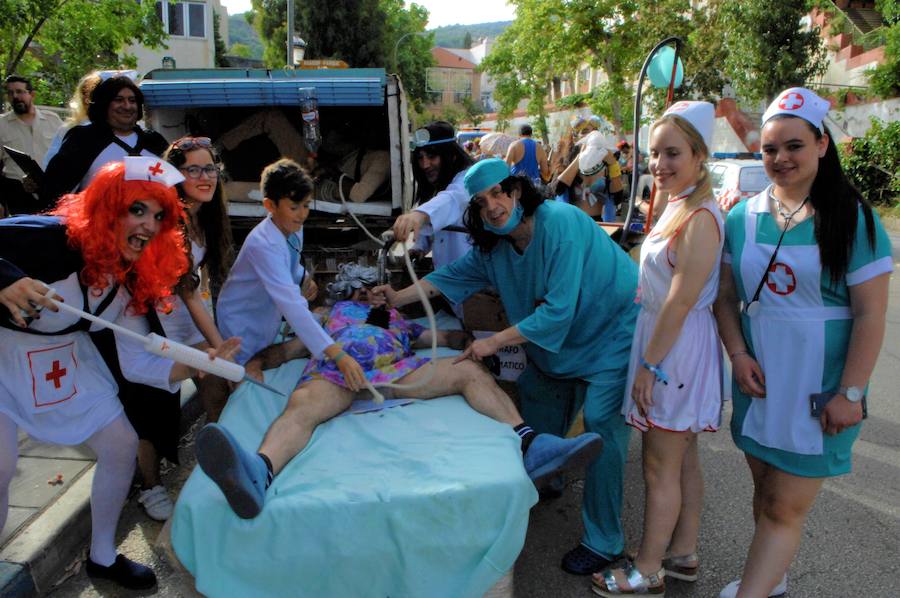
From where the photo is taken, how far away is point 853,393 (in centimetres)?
206

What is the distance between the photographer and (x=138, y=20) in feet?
33.5

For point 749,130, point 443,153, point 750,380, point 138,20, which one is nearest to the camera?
point 750,380

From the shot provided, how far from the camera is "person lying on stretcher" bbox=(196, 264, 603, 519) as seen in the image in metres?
2.09

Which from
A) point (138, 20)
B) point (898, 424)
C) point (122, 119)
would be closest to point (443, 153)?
point (122, 119)

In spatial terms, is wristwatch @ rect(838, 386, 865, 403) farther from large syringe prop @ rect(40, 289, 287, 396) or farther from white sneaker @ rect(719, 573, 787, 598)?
large syringe prop @ rect(40, 289, 287, 396)

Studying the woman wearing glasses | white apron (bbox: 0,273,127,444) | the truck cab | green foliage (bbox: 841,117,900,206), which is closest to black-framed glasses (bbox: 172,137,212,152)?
the woman wearing glasses

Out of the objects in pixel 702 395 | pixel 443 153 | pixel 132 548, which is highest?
pixel 443 153

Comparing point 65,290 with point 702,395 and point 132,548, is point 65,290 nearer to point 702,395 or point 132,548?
point 132,548

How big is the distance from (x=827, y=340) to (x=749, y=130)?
66.7 feet

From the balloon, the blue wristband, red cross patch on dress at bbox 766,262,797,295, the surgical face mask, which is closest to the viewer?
red cross patch on dress at bbox 766,262,797,295

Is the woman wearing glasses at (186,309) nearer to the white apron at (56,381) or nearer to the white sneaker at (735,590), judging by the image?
the white apron at (56,381)

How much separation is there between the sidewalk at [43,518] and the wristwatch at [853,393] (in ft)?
A: 9.70

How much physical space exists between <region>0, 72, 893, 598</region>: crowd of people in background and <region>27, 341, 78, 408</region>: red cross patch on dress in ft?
0.05

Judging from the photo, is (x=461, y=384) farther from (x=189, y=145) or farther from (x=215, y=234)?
(x=189, y=145)
